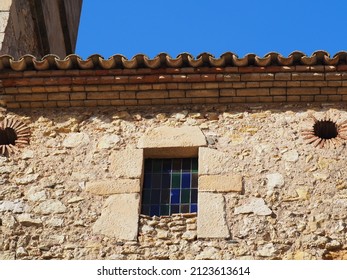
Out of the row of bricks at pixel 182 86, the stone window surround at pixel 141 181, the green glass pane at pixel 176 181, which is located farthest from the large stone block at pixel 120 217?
the row of bricks at pixel 182 86

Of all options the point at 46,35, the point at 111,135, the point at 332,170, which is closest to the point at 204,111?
the point at 111,135

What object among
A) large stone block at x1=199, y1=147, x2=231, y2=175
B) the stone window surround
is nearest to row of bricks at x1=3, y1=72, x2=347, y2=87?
the stone window surround

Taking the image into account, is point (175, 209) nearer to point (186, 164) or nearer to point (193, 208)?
point (193, 208)

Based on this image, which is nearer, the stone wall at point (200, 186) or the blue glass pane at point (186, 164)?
the stone wall at point (200, 186)

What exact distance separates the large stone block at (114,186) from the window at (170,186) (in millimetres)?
143

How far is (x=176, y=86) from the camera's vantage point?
8.39m

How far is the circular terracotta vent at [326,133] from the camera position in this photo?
311 inches

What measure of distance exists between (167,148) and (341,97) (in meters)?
1.92

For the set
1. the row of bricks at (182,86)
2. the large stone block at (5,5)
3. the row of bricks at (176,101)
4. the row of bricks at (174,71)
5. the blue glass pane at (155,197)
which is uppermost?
the large stone block at (5,5)

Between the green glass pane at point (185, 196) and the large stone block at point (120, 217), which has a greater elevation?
the green glass pane at point (185, 196)

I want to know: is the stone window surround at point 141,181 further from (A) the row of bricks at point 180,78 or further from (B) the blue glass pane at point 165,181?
(A) the row of bricks at point 180,78

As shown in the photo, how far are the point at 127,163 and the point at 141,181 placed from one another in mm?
243

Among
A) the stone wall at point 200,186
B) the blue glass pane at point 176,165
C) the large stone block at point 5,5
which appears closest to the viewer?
the stone wall at point 200,186

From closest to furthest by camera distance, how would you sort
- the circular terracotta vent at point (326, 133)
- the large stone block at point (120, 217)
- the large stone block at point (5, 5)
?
the large stone block at point (120, 217), the circular terracotta vent at point (326, 133), the large stone block at point (5, 5)
